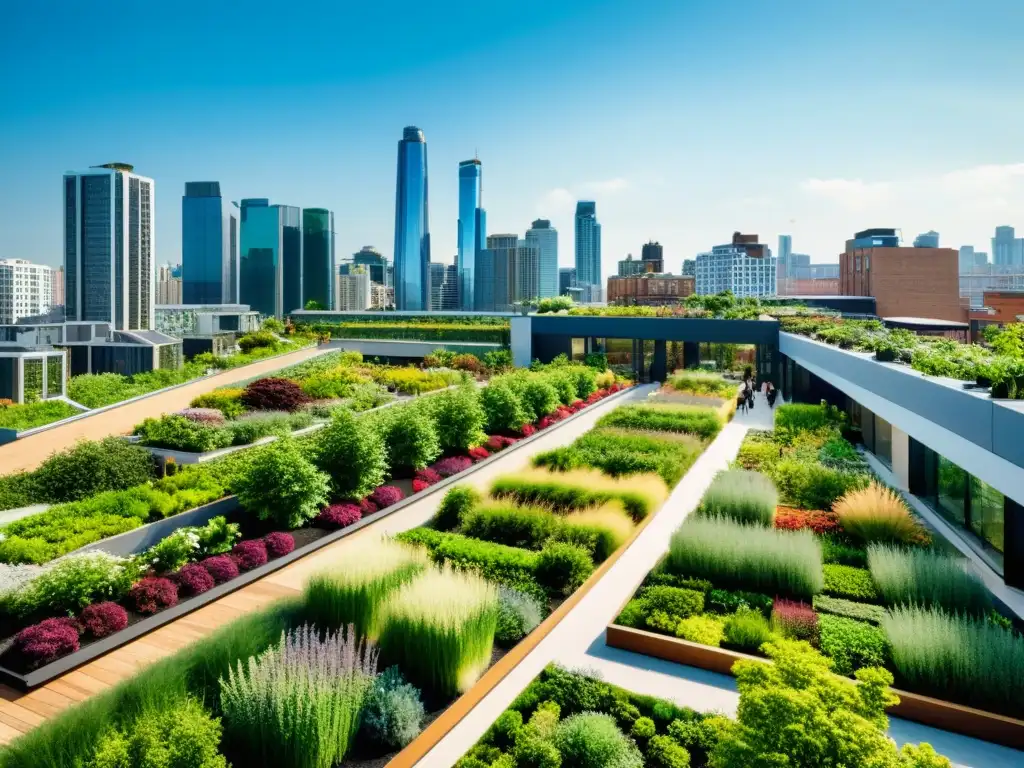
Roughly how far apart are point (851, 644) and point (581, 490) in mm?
4930

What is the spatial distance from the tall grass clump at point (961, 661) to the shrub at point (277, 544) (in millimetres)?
7264

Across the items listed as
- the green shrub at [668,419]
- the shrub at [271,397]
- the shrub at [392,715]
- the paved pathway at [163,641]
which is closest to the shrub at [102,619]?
the paved pathway at [163,641]

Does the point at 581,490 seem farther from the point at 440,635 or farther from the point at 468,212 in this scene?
the point at 468,212

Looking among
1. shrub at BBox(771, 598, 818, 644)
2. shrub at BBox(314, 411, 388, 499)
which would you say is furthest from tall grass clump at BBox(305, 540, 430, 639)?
shrub at BBox(314, 411, 388, 499)

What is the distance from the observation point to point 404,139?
11500cm

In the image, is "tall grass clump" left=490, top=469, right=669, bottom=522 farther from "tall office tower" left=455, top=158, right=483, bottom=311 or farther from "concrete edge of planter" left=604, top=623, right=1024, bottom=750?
"tall office tower" left=455, top=158, right=483, bottom=311

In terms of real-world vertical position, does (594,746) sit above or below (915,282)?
below

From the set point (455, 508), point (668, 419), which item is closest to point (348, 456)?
point (455, 508)

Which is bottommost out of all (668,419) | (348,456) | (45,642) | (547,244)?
(45,642)

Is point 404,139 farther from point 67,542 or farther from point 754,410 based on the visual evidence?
point 67,542

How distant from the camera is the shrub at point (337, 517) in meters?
10.0

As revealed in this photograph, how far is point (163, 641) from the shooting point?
6.70m

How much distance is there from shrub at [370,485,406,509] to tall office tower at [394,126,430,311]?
96538 mm

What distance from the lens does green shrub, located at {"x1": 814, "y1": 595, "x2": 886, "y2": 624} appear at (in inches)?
260
